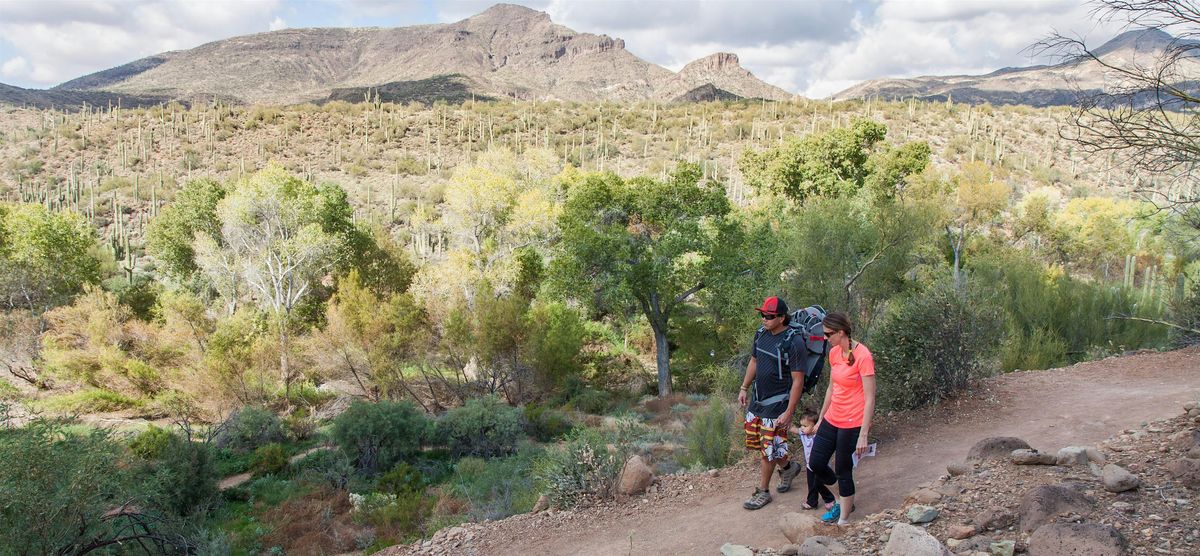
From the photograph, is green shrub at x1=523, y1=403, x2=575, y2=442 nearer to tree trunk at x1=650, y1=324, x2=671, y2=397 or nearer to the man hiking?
tree trunk at x1=650, y1=324, x2=671, y2=397

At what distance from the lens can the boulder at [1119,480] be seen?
4.13 metres

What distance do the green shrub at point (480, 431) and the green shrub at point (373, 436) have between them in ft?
2.82

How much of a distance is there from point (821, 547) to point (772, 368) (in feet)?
4.66

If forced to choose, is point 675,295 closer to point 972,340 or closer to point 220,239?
point 972,340

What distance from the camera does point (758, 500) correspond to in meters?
5.40

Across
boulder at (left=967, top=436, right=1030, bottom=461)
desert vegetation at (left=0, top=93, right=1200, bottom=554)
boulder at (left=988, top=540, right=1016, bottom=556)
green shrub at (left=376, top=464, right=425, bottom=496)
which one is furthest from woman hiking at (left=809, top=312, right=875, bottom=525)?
green shrub at (left=376, top=464, right=425, bottom=496)

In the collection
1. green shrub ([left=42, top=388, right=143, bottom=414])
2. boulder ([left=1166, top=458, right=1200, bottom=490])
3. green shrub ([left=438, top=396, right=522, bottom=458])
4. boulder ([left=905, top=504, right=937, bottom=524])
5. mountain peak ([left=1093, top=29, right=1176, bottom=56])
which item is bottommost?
green shrub ([left=42, top=388, right=143, bottom=414])

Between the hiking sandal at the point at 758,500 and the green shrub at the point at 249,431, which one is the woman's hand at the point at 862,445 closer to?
the hiking sandal at the point at 758,500

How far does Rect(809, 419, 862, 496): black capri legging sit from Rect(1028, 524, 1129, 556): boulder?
121cm

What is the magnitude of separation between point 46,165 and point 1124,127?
57675mm

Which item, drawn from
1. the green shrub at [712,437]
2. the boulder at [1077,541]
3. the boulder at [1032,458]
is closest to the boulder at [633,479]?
the green shrub at [712,437]

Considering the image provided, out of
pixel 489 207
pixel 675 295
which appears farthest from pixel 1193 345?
pixel 489 207

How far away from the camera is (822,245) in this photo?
1203 cm

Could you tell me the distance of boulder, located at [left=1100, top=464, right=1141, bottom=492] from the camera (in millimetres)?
4129
